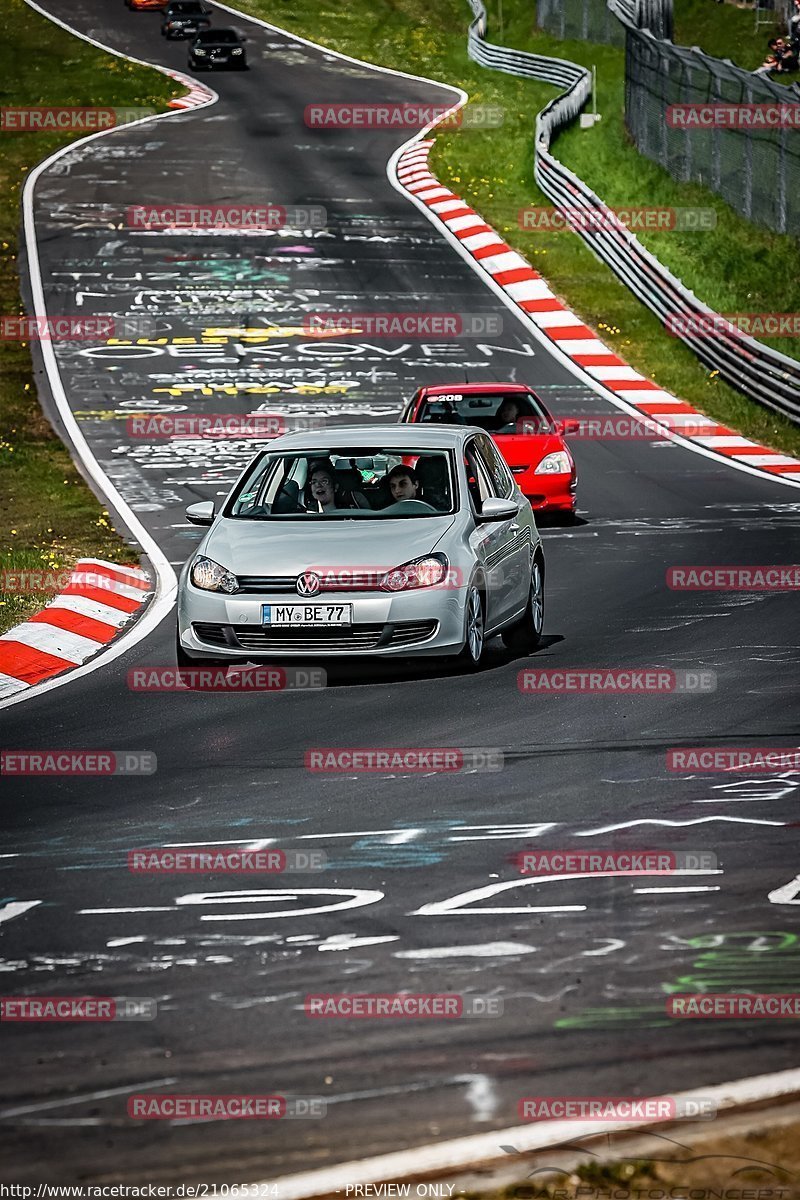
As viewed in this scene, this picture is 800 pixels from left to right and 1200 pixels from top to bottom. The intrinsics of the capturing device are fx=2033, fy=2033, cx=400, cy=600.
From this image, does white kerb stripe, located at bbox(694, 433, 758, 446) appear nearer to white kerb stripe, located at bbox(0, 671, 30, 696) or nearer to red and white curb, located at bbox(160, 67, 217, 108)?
white kerb stripe, located at bbox(0, 671, 30, 696)

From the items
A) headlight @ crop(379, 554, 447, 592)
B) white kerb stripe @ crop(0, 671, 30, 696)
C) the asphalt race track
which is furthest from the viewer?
white kerb stripe @ crop(0, 671, 30, 696)

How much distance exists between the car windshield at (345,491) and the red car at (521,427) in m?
6.56

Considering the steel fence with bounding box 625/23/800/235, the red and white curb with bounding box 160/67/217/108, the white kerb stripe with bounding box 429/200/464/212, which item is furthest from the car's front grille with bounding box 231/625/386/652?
the red and white curb with bounding box 160/67/217/108

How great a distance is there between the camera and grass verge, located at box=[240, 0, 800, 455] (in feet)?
99.8

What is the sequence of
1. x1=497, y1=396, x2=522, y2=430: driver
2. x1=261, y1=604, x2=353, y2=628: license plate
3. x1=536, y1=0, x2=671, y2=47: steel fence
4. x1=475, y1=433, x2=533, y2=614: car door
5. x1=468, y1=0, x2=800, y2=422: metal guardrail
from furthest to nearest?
x1=536, y1=0, x2=671, y2=47: steel fence
x1=468, y1=0, x2=800, y2=422: metal guardrail
x1=497, y1=396, x2=522, y2=430: driver
x1=475, y1=433, x2=533, y2=614: car door
x1=261, y1=604, x2=353, y2=628: license plate

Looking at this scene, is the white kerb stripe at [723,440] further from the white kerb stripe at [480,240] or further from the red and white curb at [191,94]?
the red and white curb at [191,94]

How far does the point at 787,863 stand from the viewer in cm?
768

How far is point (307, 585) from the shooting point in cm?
1160

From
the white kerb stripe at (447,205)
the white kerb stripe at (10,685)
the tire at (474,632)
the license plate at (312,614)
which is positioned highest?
the license plate at (312,614)

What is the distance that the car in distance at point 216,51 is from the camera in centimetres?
6028

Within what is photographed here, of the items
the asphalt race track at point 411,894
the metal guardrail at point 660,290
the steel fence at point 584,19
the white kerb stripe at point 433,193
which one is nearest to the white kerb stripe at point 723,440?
the metal guardrail at point 660,290

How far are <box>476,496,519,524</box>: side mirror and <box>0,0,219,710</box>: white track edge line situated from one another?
2.57 meters

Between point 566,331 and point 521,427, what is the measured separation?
12.6 meters

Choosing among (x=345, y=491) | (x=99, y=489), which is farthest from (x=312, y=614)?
(x=99, y=489)
